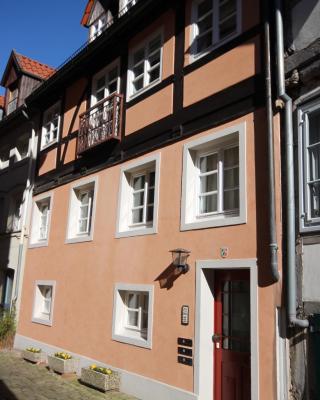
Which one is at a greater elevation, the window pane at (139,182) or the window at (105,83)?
the window at (105,83)

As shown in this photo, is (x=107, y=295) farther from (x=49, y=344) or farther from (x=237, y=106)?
(x=237, y=106)

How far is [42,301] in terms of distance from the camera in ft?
39.8

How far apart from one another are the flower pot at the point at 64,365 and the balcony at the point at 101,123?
4834 millimetres

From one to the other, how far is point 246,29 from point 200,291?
4.34m

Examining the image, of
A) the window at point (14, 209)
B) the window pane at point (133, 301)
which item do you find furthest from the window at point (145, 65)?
the window at point (14, 209)

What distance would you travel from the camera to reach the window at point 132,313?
26.2ft

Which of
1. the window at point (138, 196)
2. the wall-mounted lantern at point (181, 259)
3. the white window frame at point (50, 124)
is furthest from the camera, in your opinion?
the white window frame at point (50, 124)

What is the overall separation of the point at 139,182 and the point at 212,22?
3.49 meters

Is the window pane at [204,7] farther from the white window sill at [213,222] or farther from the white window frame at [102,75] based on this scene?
the white window sill at [213,222]

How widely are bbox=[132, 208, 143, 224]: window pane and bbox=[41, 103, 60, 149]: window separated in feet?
15.8

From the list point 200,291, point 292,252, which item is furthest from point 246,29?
point 200,291

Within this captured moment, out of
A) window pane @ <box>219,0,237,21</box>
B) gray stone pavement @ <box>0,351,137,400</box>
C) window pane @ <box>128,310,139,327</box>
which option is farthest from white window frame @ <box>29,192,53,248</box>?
window pane @ <box>219,0,237,21</box>

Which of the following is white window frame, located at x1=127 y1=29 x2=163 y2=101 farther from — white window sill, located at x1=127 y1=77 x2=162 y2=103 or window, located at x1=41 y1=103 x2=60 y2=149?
window, located at x1=41 y1=103 x2=60 y2=149

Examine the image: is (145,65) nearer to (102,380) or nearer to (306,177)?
(306,177)
